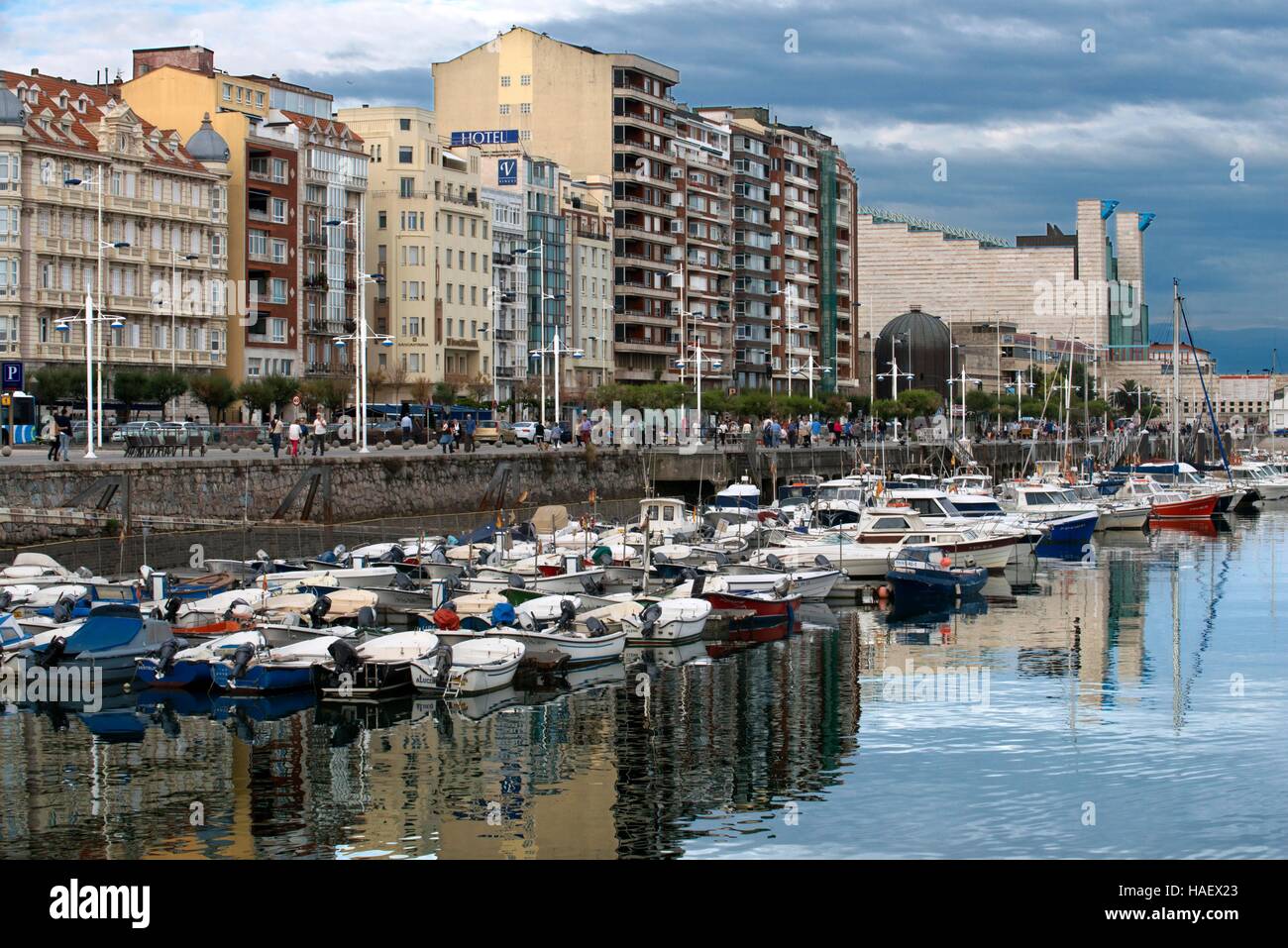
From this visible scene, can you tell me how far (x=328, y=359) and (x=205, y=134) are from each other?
57.9ft

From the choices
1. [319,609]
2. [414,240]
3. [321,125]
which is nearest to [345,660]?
[319,609]

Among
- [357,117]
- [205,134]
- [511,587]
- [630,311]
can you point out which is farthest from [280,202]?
[511,587]

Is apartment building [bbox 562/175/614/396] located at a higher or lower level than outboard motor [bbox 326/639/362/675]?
higher

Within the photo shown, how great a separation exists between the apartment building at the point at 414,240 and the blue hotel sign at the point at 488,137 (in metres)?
14.6

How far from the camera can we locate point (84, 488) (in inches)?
2345

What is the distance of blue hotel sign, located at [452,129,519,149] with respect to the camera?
143625 mm

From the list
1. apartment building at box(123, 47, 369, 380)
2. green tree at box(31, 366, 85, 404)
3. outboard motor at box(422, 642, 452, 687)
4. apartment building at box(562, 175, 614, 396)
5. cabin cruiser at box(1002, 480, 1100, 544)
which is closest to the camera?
outboard motor at box(422, 642, 452, 687)

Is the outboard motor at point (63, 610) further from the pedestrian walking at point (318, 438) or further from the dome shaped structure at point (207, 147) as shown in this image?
the dome shaped structure at point (207, 147)

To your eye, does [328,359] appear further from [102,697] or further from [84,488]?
[102,697]

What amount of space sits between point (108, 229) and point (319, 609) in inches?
2551

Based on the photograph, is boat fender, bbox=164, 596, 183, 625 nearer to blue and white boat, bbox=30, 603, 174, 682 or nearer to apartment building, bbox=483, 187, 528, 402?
blue and white boat, bbox=30, 603, 174, 682

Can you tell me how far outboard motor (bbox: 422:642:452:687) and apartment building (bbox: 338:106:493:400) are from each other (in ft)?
280

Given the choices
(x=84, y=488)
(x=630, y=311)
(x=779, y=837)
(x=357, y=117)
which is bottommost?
(x=779, y=837)

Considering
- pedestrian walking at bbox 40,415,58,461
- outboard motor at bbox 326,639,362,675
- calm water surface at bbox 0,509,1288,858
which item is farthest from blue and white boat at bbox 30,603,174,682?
pedestrian walking at bbox 40,415,58,461
